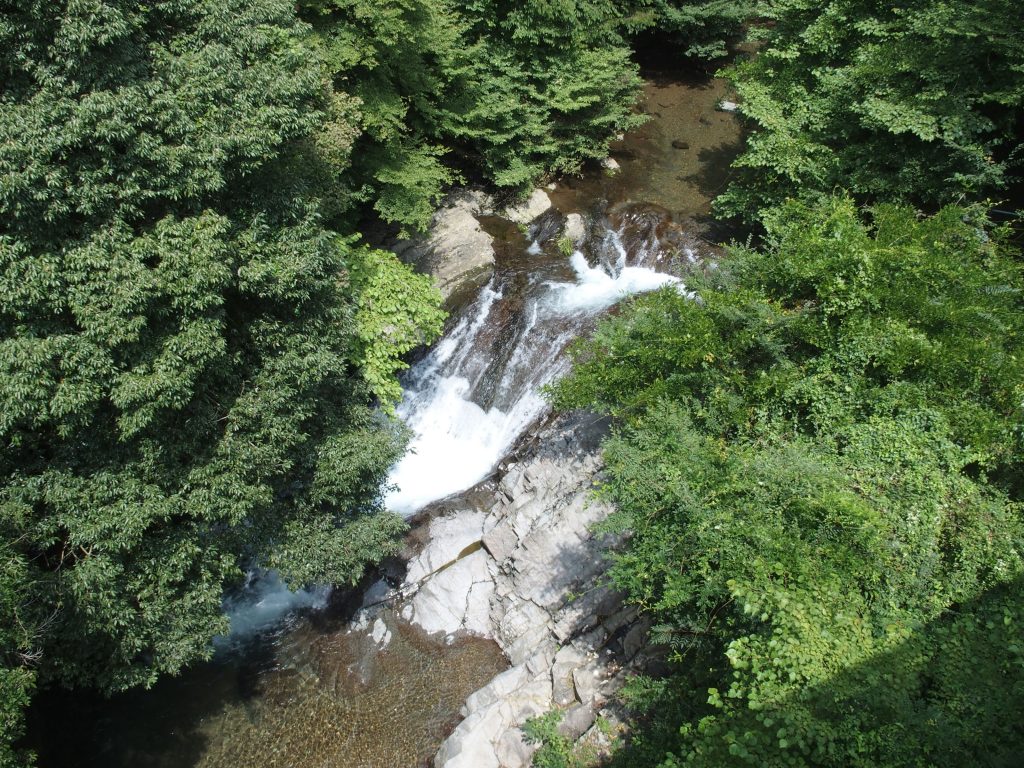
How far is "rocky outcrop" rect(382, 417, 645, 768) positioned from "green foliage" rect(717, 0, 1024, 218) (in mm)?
8482

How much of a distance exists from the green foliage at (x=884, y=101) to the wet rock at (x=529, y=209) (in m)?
5.78

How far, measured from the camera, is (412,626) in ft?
44.8

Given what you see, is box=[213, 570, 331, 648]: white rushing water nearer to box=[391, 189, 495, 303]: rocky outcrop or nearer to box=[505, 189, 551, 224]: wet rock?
box=[391, 189, 495, 303]: rocky outcrop

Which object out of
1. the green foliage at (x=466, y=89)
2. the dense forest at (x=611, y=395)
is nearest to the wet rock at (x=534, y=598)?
the dense forest at (x=611, y=395)

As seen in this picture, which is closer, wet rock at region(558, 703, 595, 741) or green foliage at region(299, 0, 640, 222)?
wet rock at region(558, 703, 595, 741)

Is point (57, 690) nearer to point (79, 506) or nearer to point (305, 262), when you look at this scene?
point (79, 506)

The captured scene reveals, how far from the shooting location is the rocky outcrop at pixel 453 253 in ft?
56.4

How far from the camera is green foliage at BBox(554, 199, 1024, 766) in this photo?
7.11 m

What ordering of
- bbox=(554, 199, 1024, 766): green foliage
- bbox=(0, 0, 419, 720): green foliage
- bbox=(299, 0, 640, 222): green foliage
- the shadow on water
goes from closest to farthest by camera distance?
1. the shadow on water
2. bbox=(554, 199, 1024, 766): green foliage
3. bbox=(0, 0, 419, 720): green foliage
4. bbox=(299, 0, 640, 222): green foliage

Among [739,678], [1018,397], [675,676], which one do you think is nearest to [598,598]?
[675,676]

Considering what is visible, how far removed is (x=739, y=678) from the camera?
7840 mm

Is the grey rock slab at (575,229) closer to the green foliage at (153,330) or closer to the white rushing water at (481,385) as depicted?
the white rushing water at (481,385)

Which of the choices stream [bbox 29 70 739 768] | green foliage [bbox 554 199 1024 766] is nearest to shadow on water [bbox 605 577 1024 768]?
green foliage [bbox 554 199 1024 766]

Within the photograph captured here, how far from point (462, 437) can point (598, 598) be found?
5815mm
